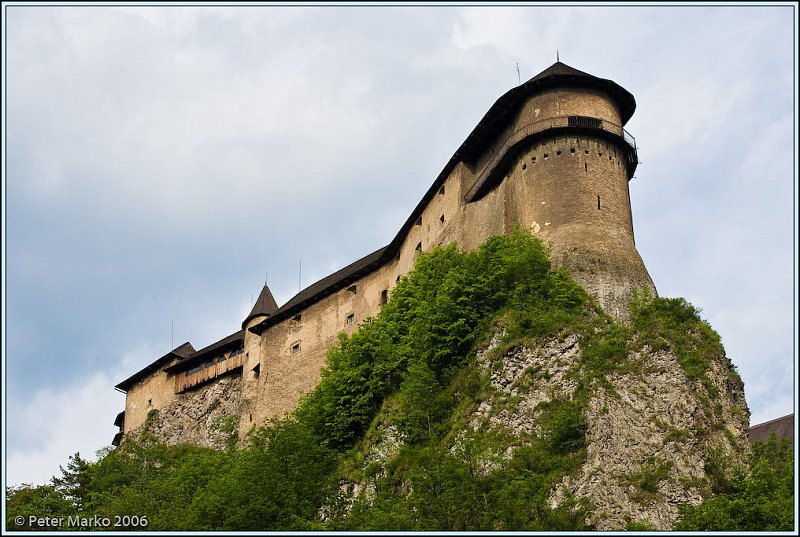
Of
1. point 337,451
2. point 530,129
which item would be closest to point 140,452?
point 337,451

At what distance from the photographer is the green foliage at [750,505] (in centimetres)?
2634

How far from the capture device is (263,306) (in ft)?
197

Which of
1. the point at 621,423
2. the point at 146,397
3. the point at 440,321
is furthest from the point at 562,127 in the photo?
the point at 146,397

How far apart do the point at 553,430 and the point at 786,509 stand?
22.5 ft

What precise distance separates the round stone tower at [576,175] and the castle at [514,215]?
0.05 metres

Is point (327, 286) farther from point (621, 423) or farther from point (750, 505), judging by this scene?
point (750, 505)

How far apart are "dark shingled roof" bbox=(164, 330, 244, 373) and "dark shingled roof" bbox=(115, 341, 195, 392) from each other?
2.50 feet

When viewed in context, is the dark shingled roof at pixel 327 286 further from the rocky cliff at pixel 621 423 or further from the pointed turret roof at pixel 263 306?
the rocky cliff at pixel 621 423

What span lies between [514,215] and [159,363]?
3209 centimetres

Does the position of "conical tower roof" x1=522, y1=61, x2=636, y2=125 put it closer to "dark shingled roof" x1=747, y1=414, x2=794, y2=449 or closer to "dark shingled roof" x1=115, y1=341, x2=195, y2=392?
"dark shingled roof" x1=747, y1=414, x2=794, y2=449

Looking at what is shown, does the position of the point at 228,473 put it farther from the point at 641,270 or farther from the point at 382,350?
the point at 641,270

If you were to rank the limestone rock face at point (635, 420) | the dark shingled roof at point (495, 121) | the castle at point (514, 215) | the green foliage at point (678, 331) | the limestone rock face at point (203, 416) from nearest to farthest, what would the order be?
the limestone rock face at point (635, 420) → the green foliage at point (678, 331) → the castle at point (514, 215) → the dark shingled roof at point (495, 121) → the limestone rock face at point (203, 416)

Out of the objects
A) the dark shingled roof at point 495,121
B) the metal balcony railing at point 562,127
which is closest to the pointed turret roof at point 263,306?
the dark shingled roof at point 495,121

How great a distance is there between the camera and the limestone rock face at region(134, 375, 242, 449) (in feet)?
186
